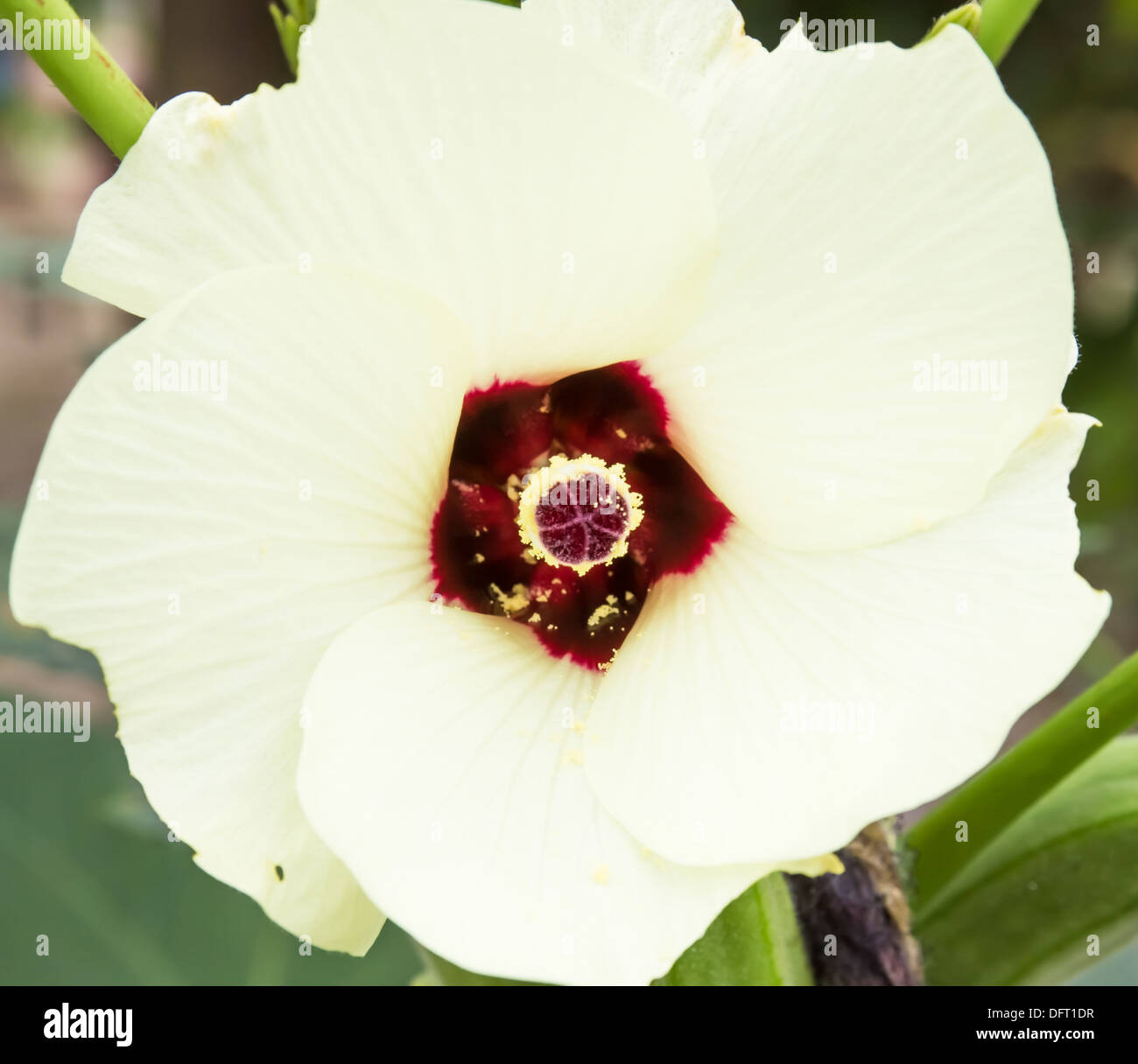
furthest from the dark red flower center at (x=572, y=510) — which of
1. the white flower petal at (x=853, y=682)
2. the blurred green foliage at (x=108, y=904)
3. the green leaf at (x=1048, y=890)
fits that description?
the blurred green foliage at (x=108, y=904)

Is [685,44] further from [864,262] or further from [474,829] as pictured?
[474,829]

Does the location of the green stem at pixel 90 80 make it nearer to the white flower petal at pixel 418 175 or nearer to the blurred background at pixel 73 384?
the white flower petal at pixel 418 175

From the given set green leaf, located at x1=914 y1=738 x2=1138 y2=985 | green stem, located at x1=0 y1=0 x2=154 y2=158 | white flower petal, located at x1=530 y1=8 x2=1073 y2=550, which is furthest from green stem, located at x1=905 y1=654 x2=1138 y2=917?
green stem, located at x1=0 y1=0 x2=154 y2=158

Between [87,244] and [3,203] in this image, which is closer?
[87,244]

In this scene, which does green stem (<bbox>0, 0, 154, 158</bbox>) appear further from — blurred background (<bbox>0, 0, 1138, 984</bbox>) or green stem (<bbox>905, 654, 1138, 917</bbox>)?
green stem (<bbox>905, 654, 1138, 917</bbox>)

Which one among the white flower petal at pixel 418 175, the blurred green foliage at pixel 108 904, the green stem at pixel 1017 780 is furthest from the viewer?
the blurred green foliage at pixel 108 904

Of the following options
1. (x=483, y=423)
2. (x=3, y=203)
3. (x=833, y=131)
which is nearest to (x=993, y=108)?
(x=833, y=131)
